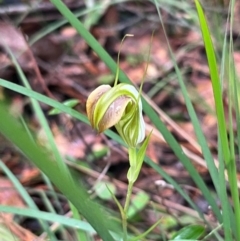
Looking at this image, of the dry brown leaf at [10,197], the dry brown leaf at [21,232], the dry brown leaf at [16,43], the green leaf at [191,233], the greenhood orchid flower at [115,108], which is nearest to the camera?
the greenhood orchid flower at [115,108]

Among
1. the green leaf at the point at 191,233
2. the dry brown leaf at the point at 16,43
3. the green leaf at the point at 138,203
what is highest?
the dry brown leaf at the point at 16,43

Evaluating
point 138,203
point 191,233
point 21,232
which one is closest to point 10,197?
point 21,232

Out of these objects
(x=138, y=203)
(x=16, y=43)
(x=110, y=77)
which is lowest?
(x=138, y=203)

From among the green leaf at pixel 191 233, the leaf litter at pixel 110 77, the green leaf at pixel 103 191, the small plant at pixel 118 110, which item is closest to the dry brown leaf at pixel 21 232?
the leaf litter at pixel 110 77

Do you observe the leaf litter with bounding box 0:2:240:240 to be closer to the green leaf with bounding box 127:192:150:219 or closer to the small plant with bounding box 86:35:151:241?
the green leaf with bounding box 127:192:150:219

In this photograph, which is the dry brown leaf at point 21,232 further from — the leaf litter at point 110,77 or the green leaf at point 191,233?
the green leaf at point 191,233

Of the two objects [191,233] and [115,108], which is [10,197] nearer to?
[191,233]

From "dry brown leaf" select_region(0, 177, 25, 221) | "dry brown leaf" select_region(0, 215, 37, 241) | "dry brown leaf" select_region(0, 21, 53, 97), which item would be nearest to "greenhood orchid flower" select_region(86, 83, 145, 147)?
"dry brown leaf" select_region(0, 215, 37, 241)

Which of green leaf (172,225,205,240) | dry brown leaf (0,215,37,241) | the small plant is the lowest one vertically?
dry brown leaf (0,215,37,241)
